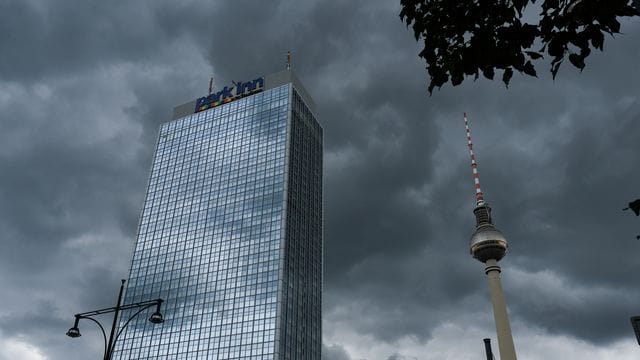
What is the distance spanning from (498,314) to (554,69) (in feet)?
328

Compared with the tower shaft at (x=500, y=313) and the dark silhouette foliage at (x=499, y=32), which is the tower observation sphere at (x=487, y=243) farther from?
the dark silhouette foliage at (x=499, y=32)

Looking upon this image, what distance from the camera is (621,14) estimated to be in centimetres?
779

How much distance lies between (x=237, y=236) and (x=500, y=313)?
8352cm

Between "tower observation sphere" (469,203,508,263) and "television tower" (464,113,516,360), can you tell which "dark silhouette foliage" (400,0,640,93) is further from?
"tower observation sphere" (469,203,508,263)

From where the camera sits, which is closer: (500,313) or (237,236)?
(500,313)

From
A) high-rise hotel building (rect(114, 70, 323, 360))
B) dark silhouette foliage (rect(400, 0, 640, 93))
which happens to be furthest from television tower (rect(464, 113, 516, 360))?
dark silhouette foliage (rect(400, 0, 640, 93))

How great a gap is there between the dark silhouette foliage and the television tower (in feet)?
313

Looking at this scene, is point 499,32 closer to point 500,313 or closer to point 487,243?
point 500,313

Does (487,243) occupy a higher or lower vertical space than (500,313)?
higher

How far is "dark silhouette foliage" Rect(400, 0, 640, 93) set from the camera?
808cm

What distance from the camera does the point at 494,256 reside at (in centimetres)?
10888

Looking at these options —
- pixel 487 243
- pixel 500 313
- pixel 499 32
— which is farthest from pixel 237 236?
pixel 499 32

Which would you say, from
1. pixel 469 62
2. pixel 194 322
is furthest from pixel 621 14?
pixel 194 322

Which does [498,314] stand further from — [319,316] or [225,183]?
[225,183]
